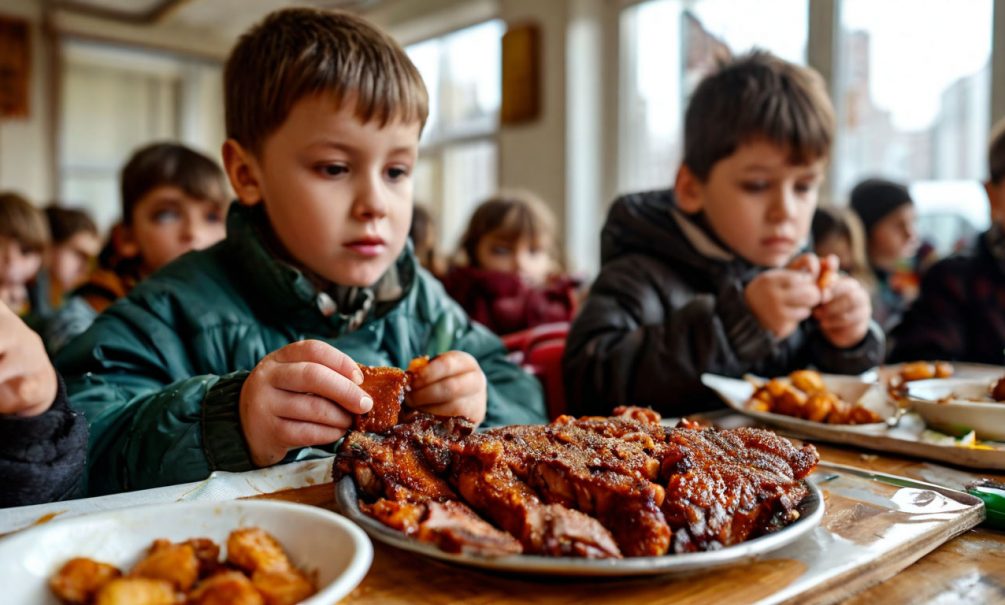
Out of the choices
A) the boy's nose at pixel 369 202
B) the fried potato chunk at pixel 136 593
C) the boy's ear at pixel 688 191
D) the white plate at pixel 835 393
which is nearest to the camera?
the fried potato chunk at pixel 136 593

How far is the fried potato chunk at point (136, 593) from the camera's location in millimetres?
465

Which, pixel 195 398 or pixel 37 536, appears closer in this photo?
pixel 37 536

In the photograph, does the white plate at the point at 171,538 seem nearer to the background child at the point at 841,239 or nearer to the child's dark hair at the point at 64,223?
the background child at the point at 841,239

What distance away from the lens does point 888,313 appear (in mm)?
3396

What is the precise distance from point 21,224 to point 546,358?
2615 millimetres

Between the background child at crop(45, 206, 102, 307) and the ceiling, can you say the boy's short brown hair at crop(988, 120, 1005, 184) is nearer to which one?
the background child at crop(45, 206, 102, 307)

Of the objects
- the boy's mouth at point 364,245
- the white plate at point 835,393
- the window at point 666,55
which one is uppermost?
the window at point 666,55

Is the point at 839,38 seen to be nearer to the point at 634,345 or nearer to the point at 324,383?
the point at 634,345

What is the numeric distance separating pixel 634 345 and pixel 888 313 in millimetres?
2407

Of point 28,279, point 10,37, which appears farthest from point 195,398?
point 10,37

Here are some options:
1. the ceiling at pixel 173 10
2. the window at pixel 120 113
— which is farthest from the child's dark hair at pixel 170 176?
the window at pixel 120 113

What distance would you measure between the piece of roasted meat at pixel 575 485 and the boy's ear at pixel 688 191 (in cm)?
107

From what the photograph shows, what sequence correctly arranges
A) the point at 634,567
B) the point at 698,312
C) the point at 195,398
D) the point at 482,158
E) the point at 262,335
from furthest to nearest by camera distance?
the point at 482,158 < the point at 698,312 < the point at 262,335 < the point at 195,398 < the point at 634,567

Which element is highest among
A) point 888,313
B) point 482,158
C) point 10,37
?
point 10,37
